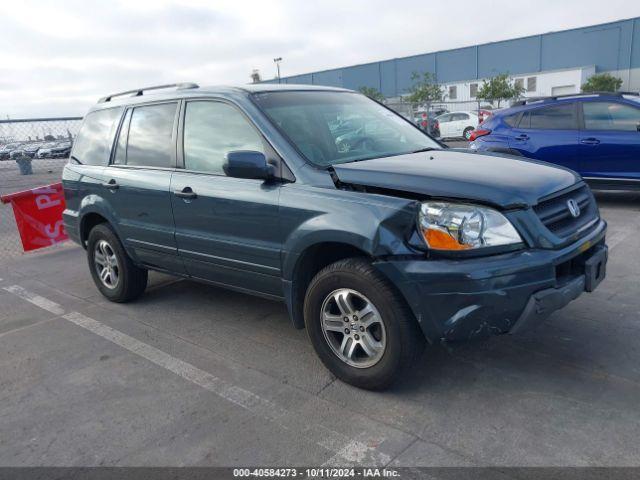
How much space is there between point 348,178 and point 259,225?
72 centimetres

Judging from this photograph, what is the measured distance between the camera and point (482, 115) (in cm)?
2234

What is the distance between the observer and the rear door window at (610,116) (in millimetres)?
→ 7605

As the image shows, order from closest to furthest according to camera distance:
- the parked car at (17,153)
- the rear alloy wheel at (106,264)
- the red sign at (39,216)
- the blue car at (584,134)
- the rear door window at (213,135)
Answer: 1. the rear door window at (213,135)
2. the rear alloy wheel at (106,264)
3. the red sign at (39,216)
4. the blue car at (584,134)
5. the parked car at (17,153)

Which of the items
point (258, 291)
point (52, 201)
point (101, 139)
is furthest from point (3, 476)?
point (52, 201)


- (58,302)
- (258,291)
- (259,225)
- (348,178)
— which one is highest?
(348,178)

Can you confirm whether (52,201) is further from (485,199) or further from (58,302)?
(485,199)

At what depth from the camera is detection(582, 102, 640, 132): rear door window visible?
25.0 ft

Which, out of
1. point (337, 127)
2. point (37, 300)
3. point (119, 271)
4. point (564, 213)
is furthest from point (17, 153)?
point (564, 213)

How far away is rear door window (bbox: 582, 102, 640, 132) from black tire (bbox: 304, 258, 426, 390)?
20.5 feet

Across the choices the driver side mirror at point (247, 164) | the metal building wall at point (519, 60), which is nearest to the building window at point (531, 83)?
the metal building wall at point (519, 60)

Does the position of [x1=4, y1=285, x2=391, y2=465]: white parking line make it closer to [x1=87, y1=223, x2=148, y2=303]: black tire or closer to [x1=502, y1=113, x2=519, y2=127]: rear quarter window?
[x1=87, y1=223, x2=148, y2=303]: black tire

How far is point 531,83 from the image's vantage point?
49.3 m

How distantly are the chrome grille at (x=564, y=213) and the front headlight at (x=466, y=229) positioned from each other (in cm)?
27

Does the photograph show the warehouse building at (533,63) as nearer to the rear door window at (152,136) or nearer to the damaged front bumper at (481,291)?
the rear door window at (152,136)
